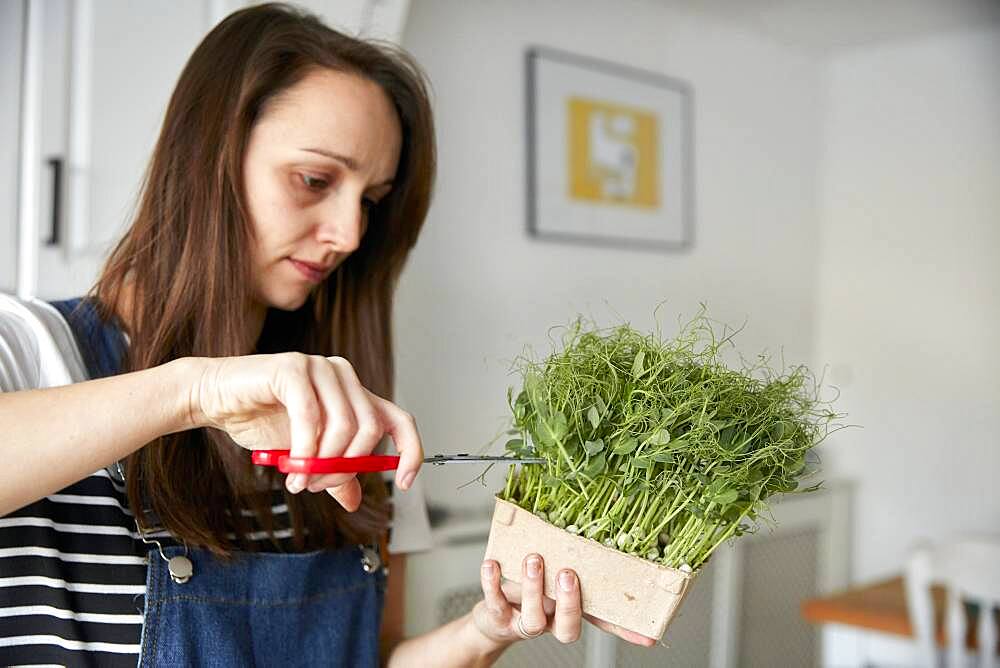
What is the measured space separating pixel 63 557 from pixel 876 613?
1.91m

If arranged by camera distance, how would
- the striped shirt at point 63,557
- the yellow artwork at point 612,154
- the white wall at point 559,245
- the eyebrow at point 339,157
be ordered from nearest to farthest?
the striped shirt at point 63,557 → the eyebrow at point 339,157 → the white wall at point 559,245 → the yellow artwork at point 612,154

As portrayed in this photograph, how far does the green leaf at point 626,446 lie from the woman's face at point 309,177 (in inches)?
14.1

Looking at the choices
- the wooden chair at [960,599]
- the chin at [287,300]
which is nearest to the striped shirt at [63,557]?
the chin at [287,300]

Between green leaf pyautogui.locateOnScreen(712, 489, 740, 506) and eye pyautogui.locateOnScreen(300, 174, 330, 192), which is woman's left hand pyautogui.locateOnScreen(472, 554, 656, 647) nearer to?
green leaf pyautogui.locateOnScreen(712, 489, 740, 506)

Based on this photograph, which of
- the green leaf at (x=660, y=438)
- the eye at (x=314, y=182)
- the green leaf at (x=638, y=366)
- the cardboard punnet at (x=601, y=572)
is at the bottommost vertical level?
the cardboard punnet at (x=601, y=572)

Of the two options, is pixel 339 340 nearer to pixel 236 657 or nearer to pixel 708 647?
pixel 236 657

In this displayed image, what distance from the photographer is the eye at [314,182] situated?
92cm

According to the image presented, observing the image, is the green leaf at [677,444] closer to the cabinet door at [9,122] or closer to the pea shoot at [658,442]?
the pea shoot at [658,442]

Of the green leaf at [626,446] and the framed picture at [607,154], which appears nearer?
the green leaf at [626,446]

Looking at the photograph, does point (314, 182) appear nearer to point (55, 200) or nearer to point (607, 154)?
point (55, 200)

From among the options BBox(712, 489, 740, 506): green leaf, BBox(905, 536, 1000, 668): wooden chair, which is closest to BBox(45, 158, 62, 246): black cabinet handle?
BBox(712, 489, 740, 506): green leaf

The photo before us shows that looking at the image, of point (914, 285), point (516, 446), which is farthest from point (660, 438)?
point (914, 285)

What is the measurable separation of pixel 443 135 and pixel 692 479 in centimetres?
143

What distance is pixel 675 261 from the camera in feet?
8.32
